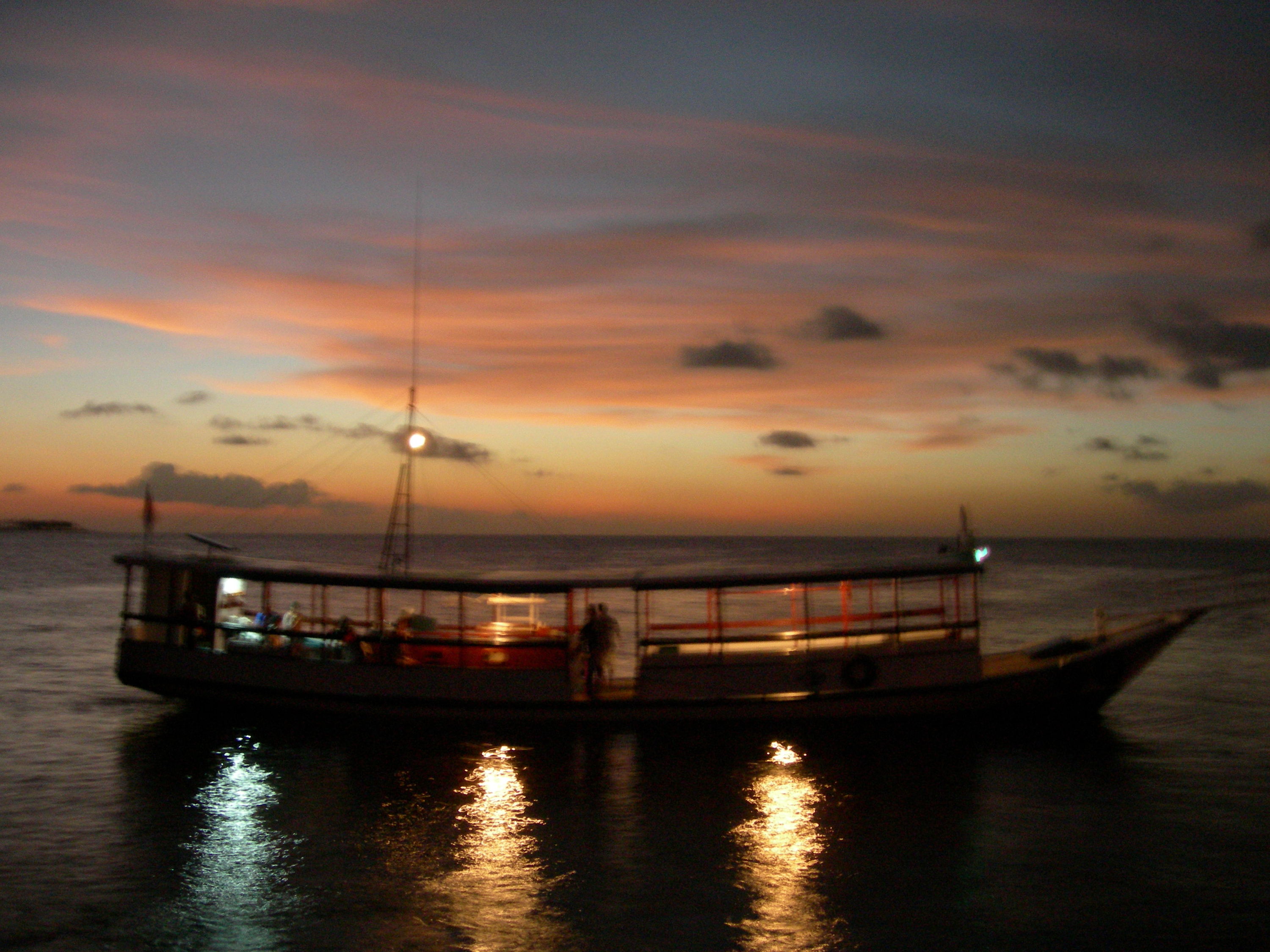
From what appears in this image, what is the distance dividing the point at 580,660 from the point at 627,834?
5056 millimetres

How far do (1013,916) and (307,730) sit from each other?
487 inches

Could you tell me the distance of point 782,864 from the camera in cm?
1059

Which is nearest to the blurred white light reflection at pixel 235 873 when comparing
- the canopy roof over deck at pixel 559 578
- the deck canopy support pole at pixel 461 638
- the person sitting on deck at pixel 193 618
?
the canopy roof over deck at pixel 559 578

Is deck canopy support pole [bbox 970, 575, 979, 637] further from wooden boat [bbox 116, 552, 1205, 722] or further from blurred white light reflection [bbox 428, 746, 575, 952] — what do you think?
blurred white light reflection [bbox 428, 746, 575, 952]

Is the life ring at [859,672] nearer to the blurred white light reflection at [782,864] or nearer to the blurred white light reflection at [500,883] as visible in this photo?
the blurred white light reflection at [782,864]

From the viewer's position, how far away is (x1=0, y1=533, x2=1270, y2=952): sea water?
9148mm

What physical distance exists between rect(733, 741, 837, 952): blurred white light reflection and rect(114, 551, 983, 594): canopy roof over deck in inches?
119

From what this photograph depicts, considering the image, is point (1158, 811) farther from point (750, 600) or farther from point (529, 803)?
point (750, 600)

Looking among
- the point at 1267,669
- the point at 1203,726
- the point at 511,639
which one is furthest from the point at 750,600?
the point at 511,639

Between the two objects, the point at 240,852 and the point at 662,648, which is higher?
the point at 662,648

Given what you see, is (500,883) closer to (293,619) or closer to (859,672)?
(859,672)

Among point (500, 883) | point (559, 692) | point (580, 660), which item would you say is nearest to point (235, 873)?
point (500, 883)

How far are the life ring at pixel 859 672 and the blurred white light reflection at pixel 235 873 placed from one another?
9.20 meters

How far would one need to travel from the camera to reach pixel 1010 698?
16469 mm
